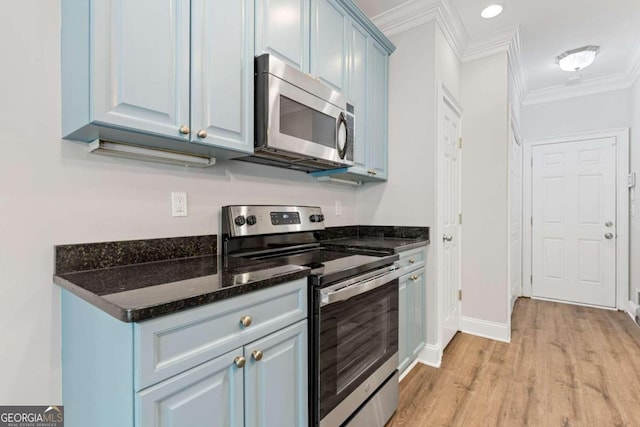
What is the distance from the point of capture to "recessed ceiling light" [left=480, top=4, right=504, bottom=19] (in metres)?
2.43

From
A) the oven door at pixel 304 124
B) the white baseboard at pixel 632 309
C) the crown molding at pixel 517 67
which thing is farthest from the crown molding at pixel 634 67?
the oven door at pixel 304 124

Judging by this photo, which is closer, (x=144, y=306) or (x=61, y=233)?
(x=144, y=306)

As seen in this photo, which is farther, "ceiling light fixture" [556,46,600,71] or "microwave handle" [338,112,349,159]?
"ceiling light fixture" [556,46,600,71]

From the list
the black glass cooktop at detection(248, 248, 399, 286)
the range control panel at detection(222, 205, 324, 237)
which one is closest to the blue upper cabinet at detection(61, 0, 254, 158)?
the range control panel at detection(222, 205, 324, 237)

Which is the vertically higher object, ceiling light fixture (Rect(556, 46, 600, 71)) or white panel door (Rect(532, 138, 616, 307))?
ceiling light fixture (Rect(556, 46, 600, 71))

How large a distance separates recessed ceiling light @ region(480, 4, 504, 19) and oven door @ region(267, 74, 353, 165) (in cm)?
161

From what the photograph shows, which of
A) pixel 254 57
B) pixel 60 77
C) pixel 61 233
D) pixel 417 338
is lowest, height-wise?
pixel 417 338

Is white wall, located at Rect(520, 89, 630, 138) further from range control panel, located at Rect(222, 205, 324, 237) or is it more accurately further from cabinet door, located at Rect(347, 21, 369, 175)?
range control panel, located at Rect(222, 205, 324, 237)

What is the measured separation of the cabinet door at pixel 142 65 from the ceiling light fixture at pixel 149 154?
0.22 metres

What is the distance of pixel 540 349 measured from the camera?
2.66 meters

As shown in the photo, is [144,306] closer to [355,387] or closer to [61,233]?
[61,233]

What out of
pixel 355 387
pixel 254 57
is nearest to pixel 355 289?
pixel 355 387

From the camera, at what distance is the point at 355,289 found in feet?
4.74

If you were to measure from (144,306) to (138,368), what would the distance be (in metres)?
0.15
